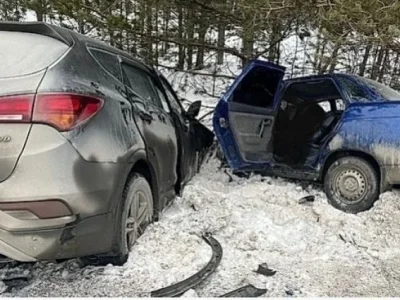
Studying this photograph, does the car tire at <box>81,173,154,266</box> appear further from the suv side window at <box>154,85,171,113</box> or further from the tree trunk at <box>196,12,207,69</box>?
the tree trunk at <box>196,12,207,69</box>

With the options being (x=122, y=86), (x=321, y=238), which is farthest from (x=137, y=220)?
(x=321, y=238)

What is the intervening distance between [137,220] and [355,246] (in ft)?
6.60

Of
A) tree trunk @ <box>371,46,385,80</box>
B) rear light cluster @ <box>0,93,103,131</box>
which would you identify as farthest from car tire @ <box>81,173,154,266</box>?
tree trunk @ <box>371,46,385,80</box>

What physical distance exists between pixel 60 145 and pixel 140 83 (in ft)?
5.71

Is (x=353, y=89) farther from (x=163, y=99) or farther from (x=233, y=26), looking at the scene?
(x=233, y=26)

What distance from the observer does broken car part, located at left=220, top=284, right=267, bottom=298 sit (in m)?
3.29

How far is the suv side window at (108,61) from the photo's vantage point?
144 inches

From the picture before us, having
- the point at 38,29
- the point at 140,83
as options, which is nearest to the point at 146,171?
the point at 140,83

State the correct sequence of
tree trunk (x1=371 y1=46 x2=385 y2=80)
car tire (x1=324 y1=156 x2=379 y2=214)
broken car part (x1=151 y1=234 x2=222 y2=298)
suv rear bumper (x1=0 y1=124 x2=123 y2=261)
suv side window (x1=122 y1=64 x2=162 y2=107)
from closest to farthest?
suv rear bumper (x1=0 y1=124 x2=123 y2=261)
broken car part (x1=151 y1=234 x2=222 y2=298)
suv side window (x1=122 y1=64 x2=162 y2=107)
car tire (x1=324 y1=156 x2=379 y2=214)
tree trunk (x1=371 y1=46 x2=385 y2=80)

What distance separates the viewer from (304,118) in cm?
727

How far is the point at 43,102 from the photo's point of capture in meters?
2.90

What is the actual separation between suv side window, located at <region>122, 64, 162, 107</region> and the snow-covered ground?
46.1 inches

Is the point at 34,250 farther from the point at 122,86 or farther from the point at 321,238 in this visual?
the point at 321,238

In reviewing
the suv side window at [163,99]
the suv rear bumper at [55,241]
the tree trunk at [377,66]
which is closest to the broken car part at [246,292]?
the suv rear bumper at [55,241]
